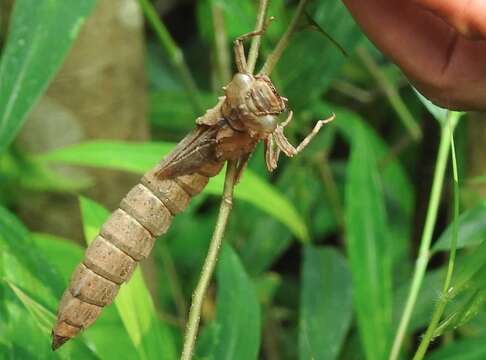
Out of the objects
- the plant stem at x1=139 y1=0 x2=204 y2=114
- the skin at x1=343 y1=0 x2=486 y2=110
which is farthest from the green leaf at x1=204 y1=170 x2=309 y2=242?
the skin at x1=343 y1=0 x2=486 y2=110

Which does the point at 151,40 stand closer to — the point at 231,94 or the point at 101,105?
the point at 101,105

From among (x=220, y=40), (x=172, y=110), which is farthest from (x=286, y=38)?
(x=172, y=110)

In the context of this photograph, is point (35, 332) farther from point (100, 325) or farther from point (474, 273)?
point (474, 273)

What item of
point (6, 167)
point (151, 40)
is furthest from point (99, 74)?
point (151, 40)

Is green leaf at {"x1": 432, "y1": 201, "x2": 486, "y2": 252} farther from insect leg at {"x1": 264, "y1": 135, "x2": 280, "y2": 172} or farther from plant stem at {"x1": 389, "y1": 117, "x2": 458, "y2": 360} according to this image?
insect leg at {"x1": 264, "y1": 135, "x2": 280, "y2": 172}

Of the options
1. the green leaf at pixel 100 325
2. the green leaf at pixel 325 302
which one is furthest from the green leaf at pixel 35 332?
the green leaf at pixel 325 302

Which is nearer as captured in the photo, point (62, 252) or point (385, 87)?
point (62, 252)
